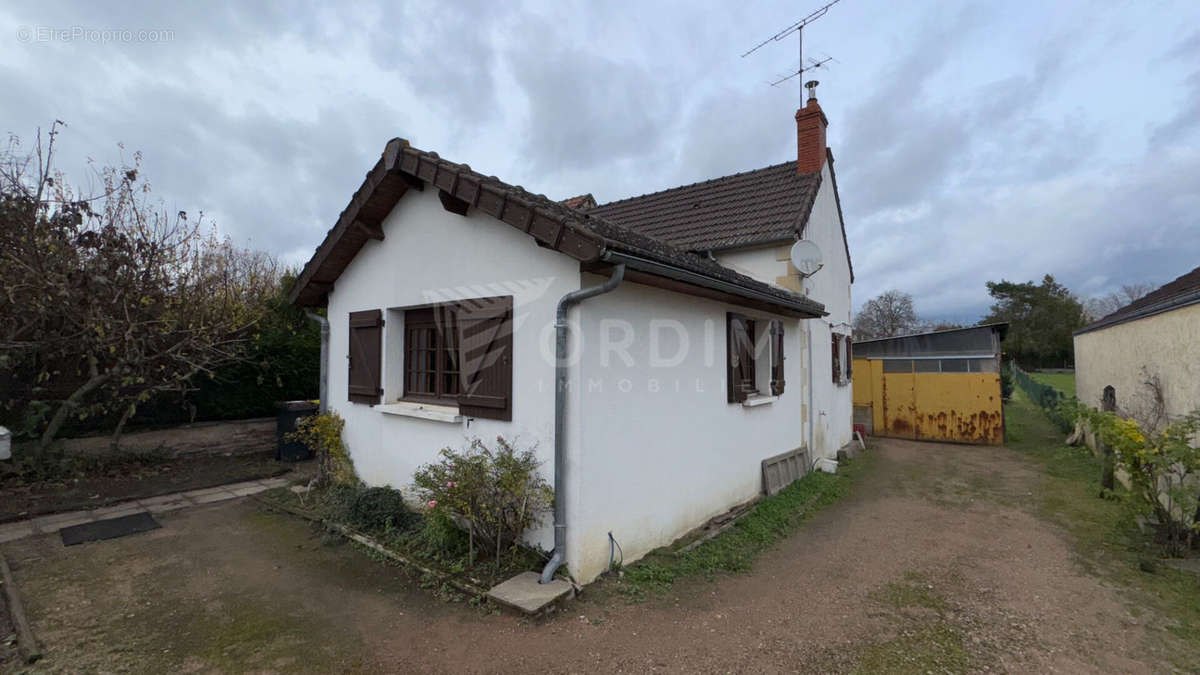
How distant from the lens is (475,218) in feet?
17.1

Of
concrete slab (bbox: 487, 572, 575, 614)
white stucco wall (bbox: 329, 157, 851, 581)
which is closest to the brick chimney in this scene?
white stucco wall (bbox: 329, 157, 851, 581)

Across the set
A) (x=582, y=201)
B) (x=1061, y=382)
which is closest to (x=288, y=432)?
(x=582, y=201)

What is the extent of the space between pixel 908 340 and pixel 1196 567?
1056cm

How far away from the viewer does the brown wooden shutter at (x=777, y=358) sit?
7.58 metres

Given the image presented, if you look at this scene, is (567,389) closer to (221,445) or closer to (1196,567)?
(1196,567)

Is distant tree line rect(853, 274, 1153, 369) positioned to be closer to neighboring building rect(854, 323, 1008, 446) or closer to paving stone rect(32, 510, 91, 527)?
neighboring building rect(854, 323, 1008, 446)

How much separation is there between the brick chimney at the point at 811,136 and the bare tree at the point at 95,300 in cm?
1124

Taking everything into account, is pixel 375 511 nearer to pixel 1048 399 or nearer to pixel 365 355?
pixel 365 355

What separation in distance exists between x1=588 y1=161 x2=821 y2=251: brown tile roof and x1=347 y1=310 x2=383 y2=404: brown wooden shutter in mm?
5888

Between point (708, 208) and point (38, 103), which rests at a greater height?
point (38, 103)

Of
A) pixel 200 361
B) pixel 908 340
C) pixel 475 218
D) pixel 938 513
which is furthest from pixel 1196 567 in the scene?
pixel 200 361

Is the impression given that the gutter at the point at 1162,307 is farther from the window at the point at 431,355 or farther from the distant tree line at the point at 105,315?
the distant tree line at the point at 105,315

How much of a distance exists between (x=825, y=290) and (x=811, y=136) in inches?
123

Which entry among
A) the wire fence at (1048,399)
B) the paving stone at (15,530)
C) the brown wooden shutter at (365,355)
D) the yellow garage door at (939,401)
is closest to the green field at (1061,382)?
the wire fence at (1048,399)
